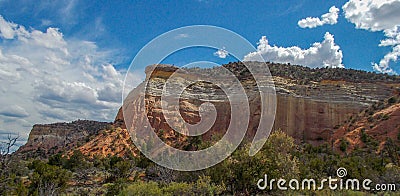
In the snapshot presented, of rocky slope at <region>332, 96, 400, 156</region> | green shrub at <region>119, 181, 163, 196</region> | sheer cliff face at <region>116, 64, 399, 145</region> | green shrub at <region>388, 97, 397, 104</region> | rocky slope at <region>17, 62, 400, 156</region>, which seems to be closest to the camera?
green shrub at <region>119, 181, 163, 196</region>

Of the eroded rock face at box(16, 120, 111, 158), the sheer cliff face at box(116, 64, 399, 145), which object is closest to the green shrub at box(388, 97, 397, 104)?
the sheer cliff face at box(116, 64, 399, 145)

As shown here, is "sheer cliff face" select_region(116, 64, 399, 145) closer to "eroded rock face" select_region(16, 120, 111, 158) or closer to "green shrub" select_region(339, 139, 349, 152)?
"green shrub" select_region(339, 139, 349, 152)

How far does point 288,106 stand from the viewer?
1999 inches

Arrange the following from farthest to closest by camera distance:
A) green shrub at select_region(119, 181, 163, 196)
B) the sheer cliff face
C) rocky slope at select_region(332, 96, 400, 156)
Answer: the sheer cliff face → rocky slope at select_region(332, 96, 400, 156) → green shrub at select_region(119, 181, 163, 196)

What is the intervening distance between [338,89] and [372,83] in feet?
18.6

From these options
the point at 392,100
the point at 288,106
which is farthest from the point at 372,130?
the point at 288,106

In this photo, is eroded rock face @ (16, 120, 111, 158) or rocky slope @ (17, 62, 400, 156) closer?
rocky slope @ (17, 62, 400, 156)

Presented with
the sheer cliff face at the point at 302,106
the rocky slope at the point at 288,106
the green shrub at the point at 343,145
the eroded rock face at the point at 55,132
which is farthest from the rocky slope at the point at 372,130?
the eroded rock face at the point at 55,132

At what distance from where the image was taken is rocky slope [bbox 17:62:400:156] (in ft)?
153

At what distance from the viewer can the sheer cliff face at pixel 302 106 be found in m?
48.5

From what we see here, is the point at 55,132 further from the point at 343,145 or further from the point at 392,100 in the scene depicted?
the point at 392,100

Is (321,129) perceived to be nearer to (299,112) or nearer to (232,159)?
(299,112)

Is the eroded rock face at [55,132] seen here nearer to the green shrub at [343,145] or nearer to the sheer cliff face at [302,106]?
the sheer cliff face at [302,106]

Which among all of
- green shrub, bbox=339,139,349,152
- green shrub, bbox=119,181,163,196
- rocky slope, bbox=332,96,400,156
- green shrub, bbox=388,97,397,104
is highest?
green shrub, bbox=388,97,397,104
